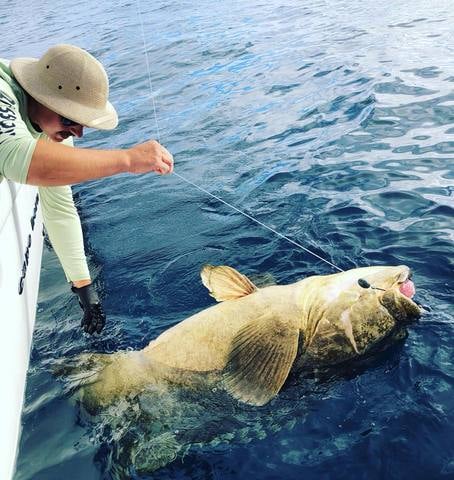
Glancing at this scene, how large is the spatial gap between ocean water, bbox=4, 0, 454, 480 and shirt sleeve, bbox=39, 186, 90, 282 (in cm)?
46

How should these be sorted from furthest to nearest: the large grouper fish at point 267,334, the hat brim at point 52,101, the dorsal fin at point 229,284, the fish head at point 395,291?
the dorsal fin at point 229,284 < the hat brim at point 52,101 < the fish head at point 395,291 < the large grouper fish at point 267,334

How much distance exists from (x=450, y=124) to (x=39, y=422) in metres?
5.73

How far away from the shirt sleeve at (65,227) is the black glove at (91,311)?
0.11 metres

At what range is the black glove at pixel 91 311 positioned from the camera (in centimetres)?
420

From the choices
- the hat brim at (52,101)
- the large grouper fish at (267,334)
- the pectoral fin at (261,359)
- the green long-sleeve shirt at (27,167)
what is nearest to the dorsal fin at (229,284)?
the large grouper fish at (267,334)

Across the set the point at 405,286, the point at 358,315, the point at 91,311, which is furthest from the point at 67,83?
the point at 405,286

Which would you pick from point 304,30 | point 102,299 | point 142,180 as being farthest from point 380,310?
point 304,30

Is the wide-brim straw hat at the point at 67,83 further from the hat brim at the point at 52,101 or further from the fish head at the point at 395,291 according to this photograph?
the fish head at the point at 395,291

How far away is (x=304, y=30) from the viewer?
1413cm

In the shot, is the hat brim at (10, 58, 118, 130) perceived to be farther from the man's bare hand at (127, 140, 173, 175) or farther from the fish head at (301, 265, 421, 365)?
the fish head at (301, 265, 421, 365)

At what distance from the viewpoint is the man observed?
8.61 ft

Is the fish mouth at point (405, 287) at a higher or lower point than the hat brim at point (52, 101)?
lower

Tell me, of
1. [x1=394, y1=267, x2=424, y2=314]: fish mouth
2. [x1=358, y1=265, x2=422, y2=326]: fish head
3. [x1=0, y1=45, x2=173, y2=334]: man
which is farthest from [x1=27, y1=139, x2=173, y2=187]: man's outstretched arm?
[x1=394, y1=267, x2=424, y2=314]: fish mouth

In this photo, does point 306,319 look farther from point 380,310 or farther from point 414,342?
point 414,342
